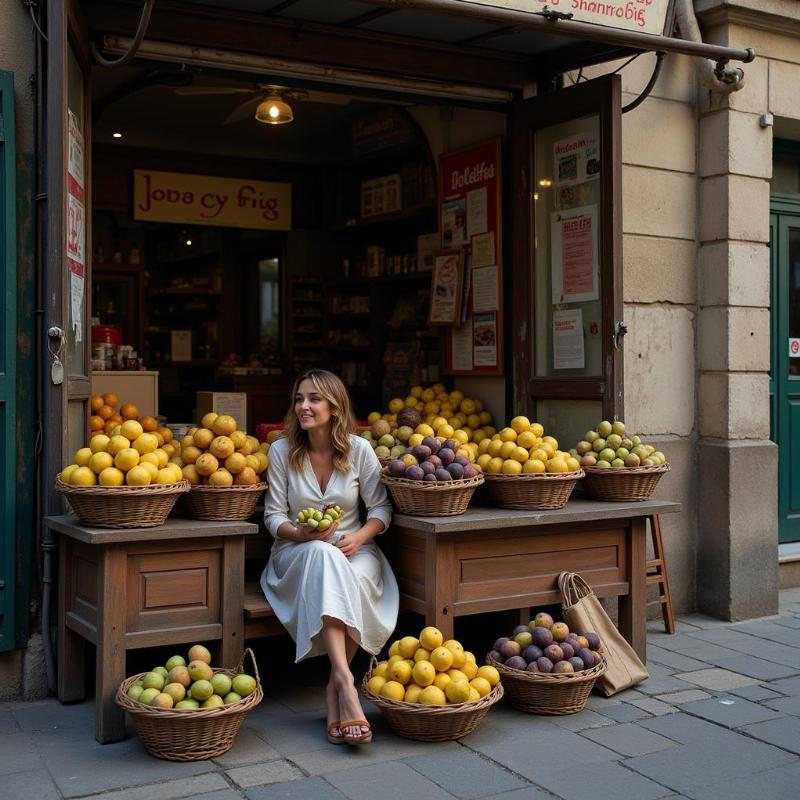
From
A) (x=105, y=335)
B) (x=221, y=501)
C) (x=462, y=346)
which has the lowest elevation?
(x=221, y=501)

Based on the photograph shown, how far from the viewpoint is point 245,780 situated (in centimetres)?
424

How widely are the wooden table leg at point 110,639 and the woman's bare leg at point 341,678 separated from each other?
0.90 m

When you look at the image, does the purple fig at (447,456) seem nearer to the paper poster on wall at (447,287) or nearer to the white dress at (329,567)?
the white dress at (329,567)

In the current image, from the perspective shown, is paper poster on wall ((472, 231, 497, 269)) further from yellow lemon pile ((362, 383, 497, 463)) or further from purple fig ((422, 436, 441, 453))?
purple fig ((422, 436, 441, 453))

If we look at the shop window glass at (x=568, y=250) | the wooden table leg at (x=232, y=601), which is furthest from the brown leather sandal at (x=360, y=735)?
the shop window glass at (x=568, y=250)

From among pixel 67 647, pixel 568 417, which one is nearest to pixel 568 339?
pixel 568 417

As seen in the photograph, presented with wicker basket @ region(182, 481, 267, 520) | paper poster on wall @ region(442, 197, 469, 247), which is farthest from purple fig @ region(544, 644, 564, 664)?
paper poster on wall @ region(442, 197, 469, 247)

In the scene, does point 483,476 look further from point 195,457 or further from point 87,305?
point 87,305

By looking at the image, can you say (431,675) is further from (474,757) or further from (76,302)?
(76,302)

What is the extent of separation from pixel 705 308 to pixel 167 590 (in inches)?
170

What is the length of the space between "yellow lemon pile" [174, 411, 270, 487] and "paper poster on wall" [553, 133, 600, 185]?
263 centimetres

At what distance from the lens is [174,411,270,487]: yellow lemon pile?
16.8 feet

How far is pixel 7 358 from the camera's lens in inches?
202

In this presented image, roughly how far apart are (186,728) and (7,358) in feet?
6.62
